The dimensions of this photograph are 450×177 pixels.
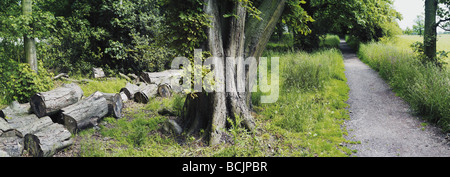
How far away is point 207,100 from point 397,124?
15.4 ft

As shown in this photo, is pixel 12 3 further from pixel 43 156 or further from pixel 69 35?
pixel 43 156

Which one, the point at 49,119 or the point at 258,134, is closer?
the point at 49,119

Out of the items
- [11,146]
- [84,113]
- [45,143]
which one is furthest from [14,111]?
[45,143]

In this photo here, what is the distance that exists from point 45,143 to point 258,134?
3886mm

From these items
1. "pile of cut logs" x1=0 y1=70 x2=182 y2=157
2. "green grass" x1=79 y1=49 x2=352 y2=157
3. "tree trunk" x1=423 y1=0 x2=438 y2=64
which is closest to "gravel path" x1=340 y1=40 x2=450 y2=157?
"green grass" x1=79 y1=49 x2=352 y2=157

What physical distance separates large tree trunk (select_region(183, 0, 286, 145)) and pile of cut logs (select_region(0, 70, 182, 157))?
80cm

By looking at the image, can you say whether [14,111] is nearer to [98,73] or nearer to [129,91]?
[129,91]

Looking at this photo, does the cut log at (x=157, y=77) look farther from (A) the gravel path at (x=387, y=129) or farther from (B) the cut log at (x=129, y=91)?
(A) the gravel path at (x=387, y=129)

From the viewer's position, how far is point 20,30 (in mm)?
6613

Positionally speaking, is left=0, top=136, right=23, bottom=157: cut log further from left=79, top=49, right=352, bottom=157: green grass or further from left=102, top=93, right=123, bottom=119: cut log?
left=102, top=93, right=123, bottom=119: cut log

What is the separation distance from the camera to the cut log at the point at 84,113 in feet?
19.0

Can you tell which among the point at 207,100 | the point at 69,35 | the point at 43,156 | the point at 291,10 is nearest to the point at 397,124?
the point at 291,10

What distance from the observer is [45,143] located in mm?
4734

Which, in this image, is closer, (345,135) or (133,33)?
(345,135)
